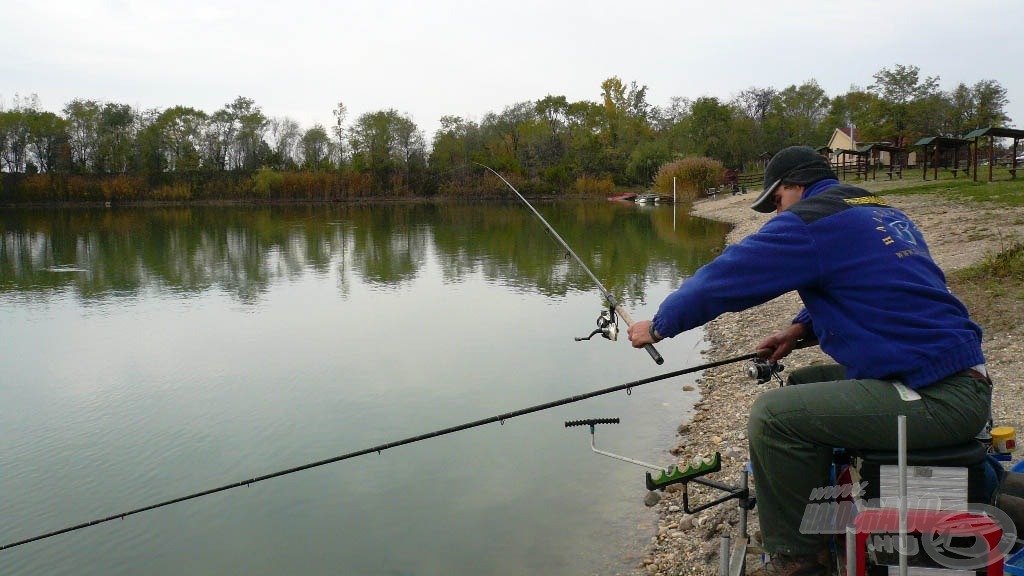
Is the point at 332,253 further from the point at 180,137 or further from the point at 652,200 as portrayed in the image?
the point at 180,137

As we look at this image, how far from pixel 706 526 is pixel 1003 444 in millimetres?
2116

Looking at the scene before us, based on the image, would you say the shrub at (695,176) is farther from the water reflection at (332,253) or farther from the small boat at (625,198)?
the water reflection at (332,253)

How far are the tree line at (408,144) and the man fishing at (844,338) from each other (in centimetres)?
5902

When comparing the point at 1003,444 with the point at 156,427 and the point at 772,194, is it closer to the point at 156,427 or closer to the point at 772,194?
the point at 772,194

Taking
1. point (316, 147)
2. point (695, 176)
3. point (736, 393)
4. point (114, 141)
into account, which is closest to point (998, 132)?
point (736, 393)

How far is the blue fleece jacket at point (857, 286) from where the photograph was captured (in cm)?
245

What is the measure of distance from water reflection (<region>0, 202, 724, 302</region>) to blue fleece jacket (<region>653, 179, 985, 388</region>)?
12.2 metres

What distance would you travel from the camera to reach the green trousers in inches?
95.0

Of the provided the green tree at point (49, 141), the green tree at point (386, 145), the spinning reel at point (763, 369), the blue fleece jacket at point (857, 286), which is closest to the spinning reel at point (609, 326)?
the spinning reel at point (763, 369)

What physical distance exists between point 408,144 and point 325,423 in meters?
66.2

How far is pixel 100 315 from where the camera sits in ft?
43.9

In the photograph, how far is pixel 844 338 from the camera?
8.63 ft

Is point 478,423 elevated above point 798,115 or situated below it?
below

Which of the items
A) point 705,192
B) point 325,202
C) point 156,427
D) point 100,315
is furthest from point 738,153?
point 156,427
